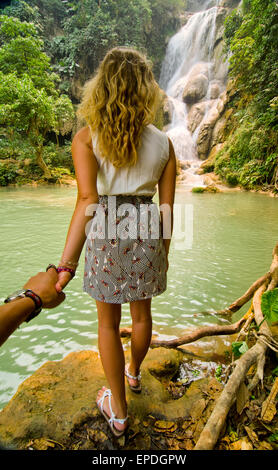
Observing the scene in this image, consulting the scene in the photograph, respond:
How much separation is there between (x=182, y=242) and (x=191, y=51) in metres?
23.2

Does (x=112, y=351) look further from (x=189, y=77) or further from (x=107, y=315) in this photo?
(x=189, y=77)

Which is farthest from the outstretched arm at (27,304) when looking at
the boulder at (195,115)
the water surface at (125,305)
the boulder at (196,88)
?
the boulder at (196,88)

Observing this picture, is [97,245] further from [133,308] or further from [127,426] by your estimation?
[127,426]

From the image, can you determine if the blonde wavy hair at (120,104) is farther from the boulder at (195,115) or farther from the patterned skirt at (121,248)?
the boulder at (195,115)

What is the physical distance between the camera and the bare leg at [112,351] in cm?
103

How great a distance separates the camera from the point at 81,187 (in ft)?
3.08

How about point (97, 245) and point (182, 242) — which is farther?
point (182, 242)

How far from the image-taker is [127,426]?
3.50 feet

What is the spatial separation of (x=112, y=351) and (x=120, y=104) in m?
0.97

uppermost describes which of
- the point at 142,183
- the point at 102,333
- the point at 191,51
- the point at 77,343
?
the point at 191,51

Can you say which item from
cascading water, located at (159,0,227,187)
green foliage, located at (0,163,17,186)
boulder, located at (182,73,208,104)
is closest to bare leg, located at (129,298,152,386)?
green foliage, located at (0,163,17,186)

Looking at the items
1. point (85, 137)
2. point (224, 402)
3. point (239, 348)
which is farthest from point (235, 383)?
point (85, 137)

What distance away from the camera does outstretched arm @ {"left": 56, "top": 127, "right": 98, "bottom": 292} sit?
92 cm
